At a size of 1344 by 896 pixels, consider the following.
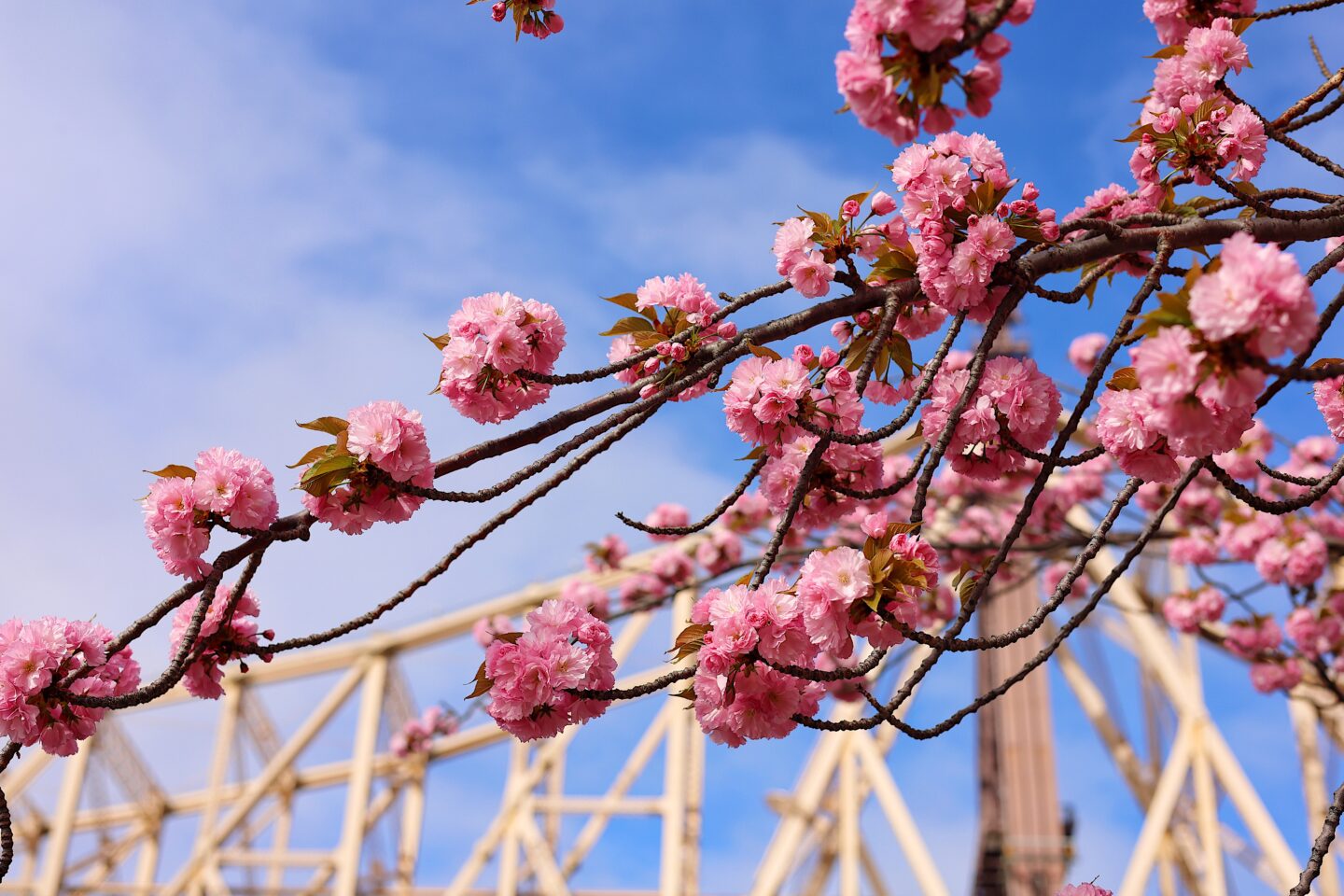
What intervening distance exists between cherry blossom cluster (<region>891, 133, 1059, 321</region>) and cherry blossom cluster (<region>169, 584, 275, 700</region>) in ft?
4.73

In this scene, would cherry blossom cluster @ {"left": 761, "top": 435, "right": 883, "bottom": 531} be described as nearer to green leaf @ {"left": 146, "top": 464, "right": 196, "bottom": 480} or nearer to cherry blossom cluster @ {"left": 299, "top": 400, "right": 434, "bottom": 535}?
cherry blossom cluster @ {"left": 299, "top": 400, "right": 434, "bottom": 535}

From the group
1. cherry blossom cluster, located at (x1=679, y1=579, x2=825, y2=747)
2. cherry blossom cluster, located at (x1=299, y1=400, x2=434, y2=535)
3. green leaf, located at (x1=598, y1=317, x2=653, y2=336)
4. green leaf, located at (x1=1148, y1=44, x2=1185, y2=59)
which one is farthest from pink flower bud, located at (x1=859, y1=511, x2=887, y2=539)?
green leaf, located at (x1=1148, y1=44, x2=1185, y2=59)

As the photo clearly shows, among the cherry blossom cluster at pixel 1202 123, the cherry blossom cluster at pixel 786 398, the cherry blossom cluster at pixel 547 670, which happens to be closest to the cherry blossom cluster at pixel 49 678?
the cherry blossom cluster at pixel 547 670

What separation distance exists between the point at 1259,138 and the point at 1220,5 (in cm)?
33

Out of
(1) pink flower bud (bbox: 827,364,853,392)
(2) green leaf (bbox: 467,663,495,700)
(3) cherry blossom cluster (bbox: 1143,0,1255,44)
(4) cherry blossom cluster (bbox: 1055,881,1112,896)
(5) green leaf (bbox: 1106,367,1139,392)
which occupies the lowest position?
(4) cherry blossom cluster (bbox: 1055,881,1112,896)

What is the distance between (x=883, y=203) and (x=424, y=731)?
8.11 meters

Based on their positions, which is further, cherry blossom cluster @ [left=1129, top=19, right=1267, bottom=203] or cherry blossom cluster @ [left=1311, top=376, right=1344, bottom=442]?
cherry blossom cluster @ [left=1129, top=19, right=1267, bottom=203]

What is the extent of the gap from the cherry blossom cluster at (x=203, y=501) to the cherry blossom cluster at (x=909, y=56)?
47.6 inches

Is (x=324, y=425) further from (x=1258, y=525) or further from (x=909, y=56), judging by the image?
(x=1258, y=525)

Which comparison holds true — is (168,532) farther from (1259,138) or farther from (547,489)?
(1259,138)

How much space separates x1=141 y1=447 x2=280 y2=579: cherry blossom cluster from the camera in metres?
2.13

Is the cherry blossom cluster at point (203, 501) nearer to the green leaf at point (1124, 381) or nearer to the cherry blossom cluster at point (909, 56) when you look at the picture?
the cherry blossom cluster at point (909, 56)

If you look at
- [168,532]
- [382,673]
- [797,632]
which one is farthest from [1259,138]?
[382,673]

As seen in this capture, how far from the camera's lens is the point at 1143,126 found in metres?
2.57
